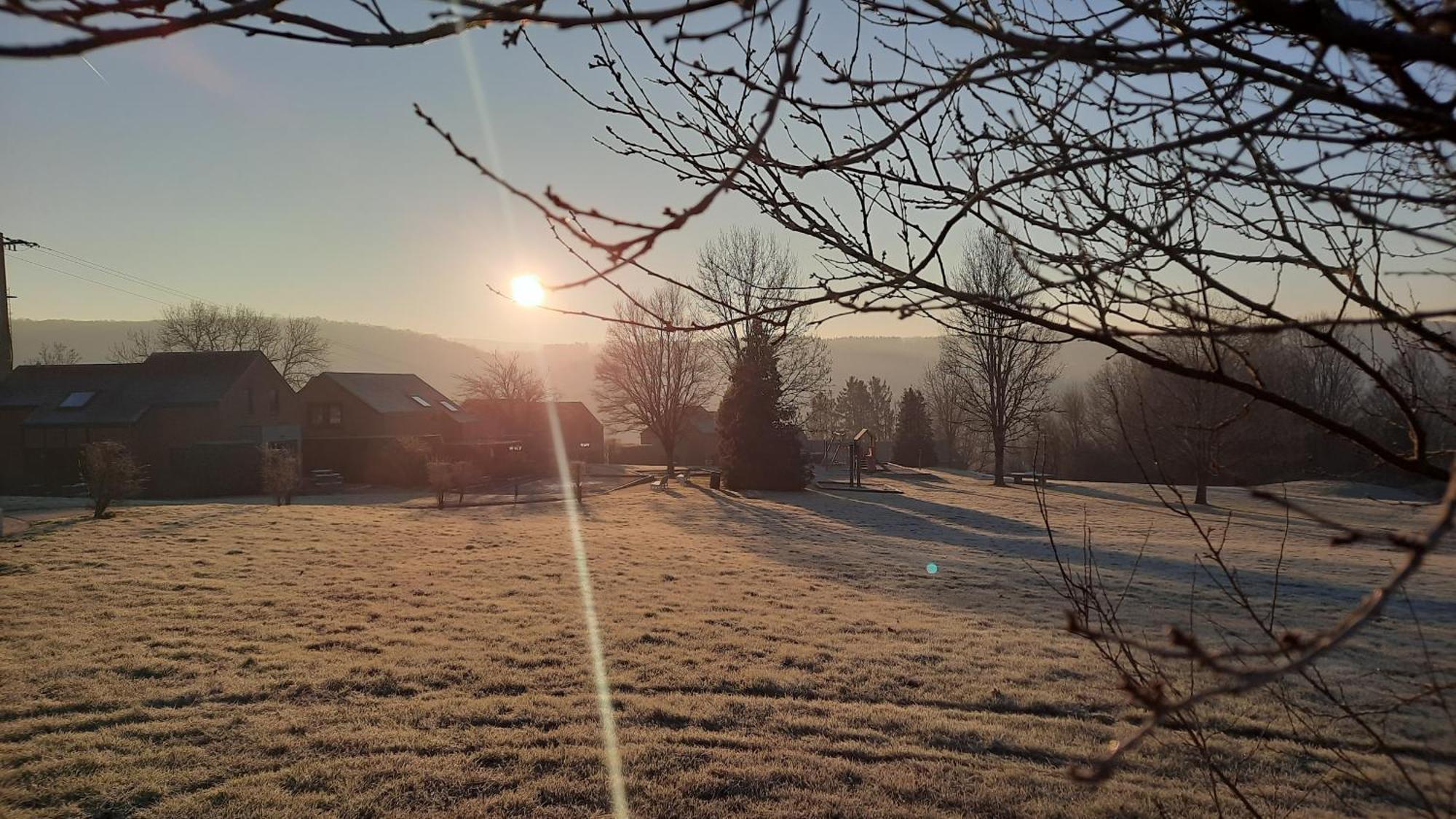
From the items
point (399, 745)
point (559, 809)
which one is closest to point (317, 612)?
point (399, 745)

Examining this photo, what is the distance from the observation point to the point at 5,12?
1.06 metres

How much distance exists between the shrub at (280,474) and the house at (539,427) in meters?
12.4

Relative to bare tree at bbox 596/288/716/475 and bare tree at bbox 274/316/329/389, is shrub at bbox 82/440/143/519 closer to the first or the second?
bare tree at bbox 596/288/716/475

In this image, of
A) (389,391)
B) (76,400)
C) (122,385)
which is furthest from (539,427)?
(76,400)

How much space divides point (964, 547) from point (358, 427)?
28.5 meters

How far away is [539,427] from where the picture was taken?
1906 inches

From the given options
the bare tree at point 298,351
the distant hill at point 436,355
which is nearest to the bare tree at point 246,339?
the bare tree at point 298,351

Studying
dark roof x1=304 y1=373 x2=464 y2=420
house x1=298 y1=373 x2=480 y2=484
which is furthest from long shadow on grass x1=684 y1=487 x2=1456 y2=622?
dark roof x1=304 y1=373 x2=464 y2=420

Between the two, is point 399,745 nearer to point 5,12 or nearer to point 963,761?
point 963,761

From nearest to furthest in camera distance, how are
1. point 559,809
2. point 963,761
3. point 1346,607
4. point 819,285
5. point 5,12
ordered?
point 5,12
point 819,285
point 559,809
point 963,761
point 1346,607

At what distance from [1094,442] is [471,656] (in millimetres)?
42129

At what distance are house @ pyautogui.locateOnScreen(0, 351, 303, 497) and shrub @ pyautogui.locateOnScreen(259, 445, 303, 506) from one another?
11.2 feet

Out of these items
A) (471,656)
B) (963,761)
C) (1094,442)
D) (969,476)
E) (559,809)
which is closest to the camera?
(559,809)

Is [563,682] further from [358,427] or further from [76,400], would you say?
[76,400]
